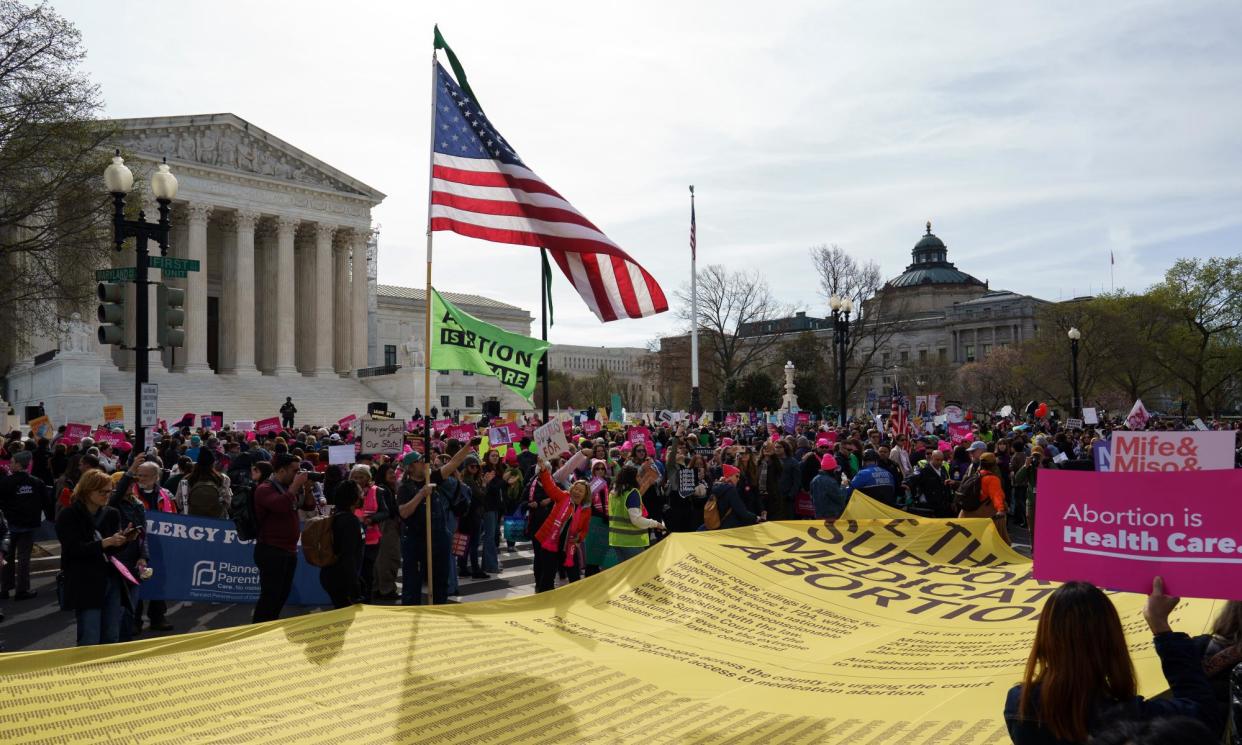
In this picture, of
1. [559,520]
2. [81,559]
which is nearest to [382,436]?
[559,520]

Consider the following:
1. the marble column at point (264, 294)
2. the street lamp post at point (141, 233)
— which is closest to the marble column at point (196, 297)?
the marble column at point (264, 294)

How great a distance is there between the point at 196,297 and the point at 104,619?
52749 mm

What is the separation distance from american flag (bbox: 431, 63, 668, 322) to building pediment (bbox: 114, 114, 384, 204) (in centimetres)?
4870

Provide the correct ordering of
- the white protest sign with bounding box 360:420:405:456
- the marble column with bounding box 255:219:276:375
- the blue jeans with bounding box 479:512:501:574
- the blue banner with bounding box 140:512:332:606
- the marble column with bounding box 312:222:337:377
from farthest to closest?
the marble column with bounding box 312:222:337:377
the marble column with bounding box 255:219:276:375
the white protest sign with bounding box 360:420:405:456
the blue jeans with bounding box 479:512:501:574
the blue banner with bounding box 140:512:332:606

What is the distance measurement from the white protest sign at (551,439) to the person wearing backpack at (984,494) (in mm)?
4873

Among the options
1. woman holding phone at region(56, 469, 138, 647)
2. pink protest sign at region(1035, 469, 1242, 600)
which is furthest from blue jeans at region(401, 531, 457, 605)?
pink protest sign at region(1035, 469, 1242, 600)

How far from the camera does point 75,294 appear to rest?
25.5m

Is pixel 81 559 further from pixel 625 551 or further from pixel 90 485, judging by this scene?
pixel 625 551

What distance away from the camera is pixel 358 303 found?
65000 mm

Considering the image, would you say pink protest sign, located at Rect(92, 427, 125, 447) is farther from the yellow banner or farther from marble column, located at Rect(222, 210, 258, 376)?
marble column, located at Rect(222, 210, 258, 376)

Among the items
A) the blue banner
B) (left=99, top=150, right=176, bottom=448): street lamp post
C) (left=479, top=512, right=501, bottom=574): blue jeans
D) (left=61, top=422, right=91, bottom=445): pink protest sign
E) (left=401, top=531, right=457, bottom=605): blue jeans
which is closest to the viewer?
(left=401, top=531, right=457, bottom=605): blue jeans

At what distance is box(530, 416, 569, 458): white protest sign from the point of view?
10742 mm

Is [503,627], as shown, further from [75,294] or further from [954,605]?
[75,294]

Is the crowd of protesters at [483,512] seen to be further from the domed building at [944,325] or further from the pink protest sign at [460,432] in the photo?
the domed building at [944,325]
